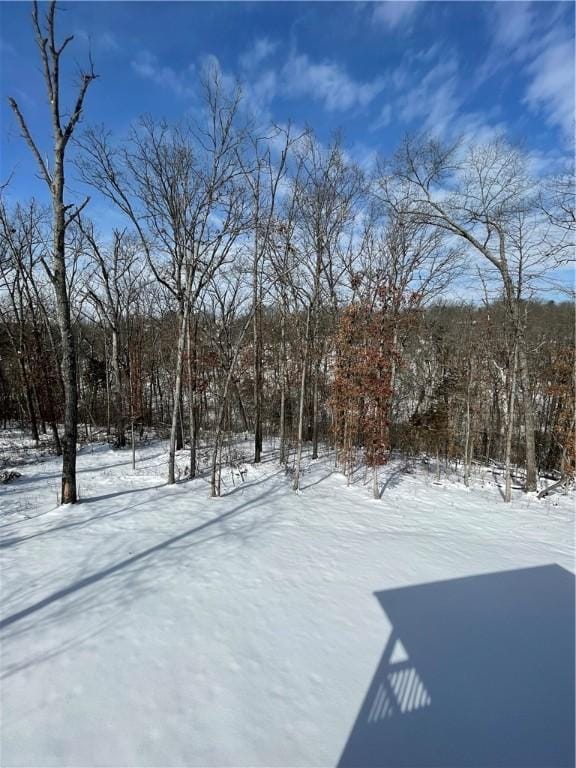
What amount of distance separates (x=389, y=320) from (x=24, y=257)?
46.7 ft

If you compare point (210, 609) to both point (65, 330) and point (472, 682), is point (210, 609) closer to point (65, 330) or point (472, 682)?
point (472, 682)

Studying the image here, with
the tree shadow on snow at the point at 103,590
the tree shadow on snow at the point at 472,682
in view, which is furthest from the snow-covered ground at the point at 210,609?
the tree shadow on snow at the point at 472,682

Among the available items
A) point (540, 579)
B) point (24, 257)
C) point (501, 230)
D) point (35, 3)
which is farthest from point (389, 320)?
point (24, 257)

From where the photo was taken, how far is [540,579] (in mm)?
4715

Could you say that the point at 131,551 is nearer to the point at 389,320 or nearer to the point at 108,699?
the point at 108,699

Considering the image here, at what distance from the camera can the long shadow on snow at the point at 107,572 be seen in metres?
3.58

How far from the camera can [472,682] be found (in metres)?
3.07

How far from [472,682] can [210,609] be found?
97.3 inches

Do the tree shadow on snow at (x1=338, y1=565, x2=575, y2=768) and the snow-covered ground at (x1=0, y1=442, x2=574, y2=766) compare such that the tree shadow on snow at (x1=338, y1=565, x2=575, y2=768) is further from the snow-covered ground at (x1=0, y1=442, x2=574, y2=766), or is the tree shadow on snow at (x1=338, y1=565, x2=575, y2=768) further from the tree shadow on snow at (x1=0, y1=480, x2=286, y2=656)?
the tree shadow on snow at (x1=0, y1=480, x2=286, y2=656)

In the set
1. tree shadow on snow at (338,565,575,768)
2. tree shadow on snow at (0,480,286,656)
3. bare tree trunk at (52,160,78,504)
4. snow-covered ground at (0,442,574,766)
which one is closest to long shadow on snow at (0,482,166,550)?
snow-covered ground at (0,442,574,766)

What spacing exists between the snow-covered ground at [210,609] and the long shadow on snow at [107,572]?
23mm

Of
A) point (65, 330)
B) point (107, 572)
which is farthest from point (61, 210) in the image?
point (107, 572)

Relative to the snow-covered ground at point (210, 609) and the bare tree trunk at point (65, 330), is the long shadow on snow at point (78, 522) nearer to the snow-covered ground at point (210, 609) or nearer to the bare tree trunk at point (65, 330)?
the snow-covered ground at point (210, 609)

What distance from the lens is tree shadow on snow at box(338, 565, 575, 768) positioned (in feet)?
8.14
